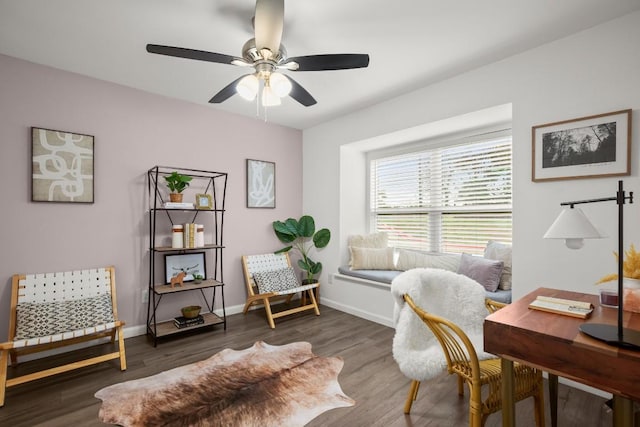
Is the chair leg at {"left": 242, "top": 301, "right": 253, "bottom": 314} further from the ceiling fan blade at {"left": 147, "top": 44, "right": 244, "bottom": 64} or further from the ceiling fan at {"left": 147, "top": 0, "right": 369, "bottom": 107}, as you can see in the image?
the ceiling fan blade at {"left": 147, "top": 44, "right": 244, "bottom": 64}

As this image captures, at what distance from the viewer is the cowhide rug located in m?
1.84

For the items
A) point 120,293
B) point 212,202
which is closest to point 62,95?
point 212,202

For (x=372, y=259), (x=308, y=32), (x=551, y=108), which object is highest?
(x=308, y=32)

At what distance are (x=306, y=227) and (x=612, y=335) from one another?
11.1 ft

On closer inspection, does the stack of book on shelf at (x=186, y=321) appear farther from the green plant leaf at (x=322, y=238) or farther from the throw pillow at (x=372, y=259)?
the throw pillow at (x=372, y=259)

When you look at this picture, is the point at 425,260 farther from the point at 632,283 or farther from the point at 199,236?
the point at 199,236

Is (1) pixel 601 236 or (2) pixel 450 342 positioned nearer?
(1) pixel 601 236

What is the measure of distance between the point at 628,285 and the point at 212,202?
3449 millimetres

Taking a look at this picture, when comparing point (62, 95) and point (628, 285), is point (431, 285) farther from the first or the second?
point (62, 95)

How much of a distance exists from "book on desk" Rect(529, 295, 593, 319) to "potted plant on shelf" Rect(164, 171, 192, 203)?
3.05m

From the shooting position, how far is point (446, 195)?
356 centimetres

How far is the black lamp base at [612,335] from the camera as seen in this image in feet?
3.45

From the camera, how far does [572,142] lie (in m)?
2.20

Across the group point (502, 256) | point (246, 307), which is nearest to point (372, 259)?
point (502, 256)
